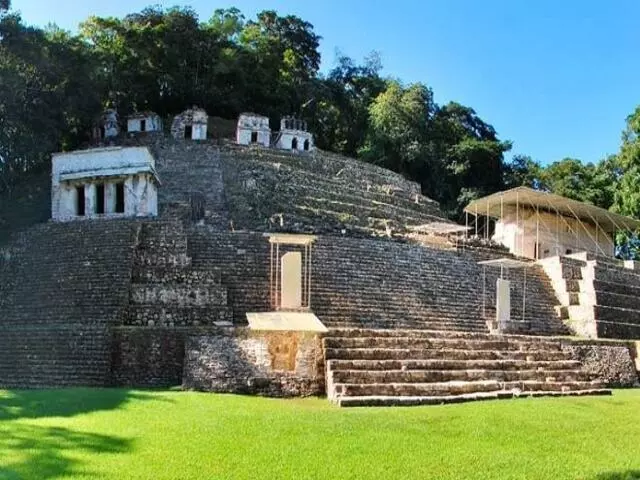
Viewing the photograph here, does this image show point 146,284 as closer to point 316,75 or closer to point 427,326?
point 427,326

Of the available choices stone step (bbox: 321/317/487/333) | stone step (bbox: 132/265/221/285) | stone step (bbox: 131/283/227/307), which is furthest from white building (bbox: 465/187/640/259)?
stone step (bbox: 131/283/227/307)

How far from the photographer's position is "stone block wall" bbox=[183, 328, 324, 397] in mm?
10695

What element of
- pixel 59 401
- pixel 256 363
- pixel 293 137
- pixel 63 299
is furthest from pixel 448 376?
pixel 293 137

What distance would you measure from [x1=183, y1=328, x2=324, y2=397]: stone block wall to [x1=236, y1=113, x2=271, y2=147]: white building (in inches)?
1126

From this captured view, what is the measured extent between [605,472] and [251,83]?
1665 inches

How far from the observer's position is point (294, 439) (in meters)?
7.14

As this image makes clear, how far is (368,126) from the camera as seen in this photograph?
48.7 meters

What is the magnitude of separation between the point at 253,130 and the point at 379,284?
2248 centimetres

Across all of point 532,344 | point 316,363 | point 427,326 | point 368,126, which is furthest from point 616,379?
point 368,126

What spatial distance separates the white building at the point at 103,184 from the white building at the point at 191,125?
16.3 metres

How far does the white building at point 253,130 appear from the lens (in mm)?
38969

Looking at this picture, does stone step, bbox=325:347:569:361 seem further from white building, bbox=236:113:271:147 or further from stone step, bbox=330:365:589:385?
white building, bbox=236:113:271:147

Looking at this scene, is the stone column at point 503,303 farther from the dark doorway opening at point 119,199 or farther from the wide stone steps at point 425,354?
the dark doorway opening at point 119,199

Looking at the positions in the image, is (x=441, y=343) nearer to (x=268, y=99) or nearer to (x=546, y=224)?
(x=546, y=224)
